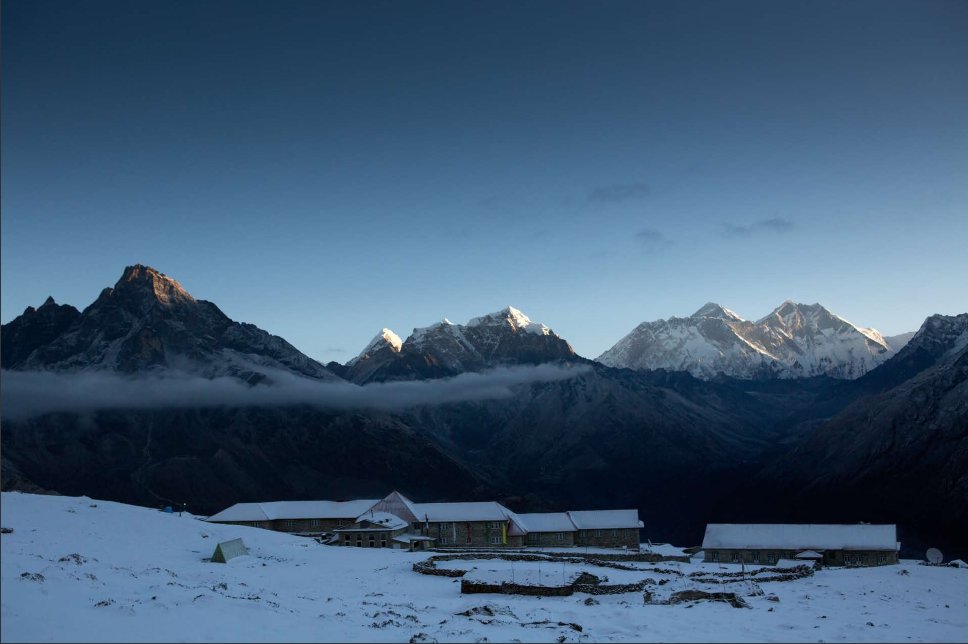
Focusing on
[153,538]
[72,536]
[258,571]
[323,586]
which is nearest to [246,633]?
[323,586]

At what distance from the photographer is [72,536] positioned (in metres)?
58.8

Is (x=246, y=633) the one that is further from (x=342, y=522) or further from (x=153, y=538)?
(x=342, y=522)

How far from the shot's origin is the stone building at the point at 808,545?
89.6 metres

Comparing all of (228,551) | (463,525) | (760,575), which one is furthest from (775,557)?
(228,551)

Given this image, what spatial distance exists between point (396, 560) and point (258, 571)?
16.5 meters

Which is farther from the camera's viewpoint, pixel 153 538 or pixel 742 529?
pixel 742 529

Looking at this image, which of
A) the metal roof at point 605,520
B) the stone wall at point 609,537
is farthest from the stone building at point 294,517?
the stone wall at point 609,537

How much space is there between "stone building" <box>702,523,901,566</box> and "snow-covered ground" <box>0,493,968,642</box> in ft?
48.3

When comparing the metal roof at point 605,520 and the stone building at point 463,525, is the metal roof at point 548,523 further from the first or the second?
the stone building at point 463,525

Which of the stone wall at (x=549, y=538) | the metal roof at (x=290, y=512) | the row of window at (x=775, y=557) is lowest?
the row of window at (x=775, y=557)

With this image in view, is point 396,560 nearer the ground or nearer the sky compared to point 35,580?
nearer the ground

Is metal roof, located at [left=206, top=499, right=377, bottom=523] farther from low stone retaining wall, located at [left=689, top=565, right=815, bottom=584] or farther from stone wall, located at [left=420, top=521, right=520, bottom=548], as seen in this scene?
low stone retaining wall, located at [left=689, top=565, right=815, bottom=584]

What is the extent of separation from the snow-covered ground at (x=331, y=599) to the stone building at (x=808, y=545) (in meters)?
14.7

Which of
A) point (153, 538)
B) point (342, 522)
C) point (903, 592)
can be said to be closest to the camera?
point (903, 592)
